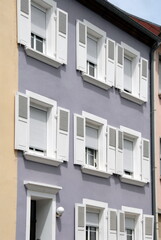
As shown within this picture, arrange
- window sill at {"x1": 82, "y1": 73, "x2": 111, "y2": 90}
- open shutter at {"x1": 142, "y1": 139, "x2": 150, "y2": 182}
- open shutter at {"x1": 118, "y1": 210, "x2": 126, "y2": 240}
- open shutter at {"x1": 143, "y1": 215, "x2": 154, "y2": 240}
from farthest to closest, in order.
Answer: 1. open shutter at {"x1": 142, "y1": 139, "x2": 150, "y2": 182}
2. open shutter at {"x1": 143, "y1": 215, "x2": 154, "y2": 240}
3. open shutter at {"x1": 118, "y1": 210, "x2": 126, "y2": 240}
4. window sill at {"x1": 82, "y1": 73, "x2": 111, "y2": 90}

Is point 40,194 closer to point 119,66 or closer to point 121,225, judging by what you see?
point 121,225

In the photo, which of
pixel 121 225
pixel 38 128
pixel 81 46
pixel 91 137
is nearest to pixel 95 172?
pixel 91 137

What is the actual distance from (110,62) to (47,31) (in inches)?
130

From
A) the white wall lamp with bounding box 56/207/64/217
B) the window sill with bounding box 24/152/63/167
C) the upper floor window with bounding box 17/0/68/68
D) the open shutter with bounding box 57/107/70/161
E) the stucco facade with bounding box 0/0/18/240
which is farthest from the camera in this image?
the open shutter with bounding box 57/107/70/161

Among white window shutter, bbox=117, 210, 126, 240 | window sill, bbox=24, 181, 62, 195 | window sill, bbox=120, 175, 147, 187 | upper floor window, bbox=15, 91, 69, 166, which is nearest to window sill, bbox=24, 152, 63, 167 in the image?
upper floor window, bbox=15, 91, 69, 166

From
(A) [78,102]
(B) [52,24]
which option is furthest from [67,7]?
(A) [78,102]

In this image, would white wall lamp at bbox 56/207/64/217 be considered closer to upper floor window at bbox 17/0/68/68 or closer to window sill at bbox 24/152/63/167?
window sill at bbox 24/152/63/167

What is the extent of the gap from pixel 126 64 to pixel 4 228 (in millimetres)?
9072

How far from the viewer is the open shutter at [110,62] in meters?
22.2

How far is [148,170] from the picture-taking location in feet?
78.5

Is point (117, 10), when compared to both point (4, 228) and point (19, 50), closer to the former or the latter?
point (19, 50)

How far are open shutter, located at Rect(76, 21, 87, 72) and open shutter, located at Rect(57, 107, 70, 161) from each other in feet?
5.98

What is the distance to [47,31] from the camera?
19.8 meters

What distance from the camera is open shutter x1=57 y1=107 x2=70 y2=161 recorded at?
62.9 ft
